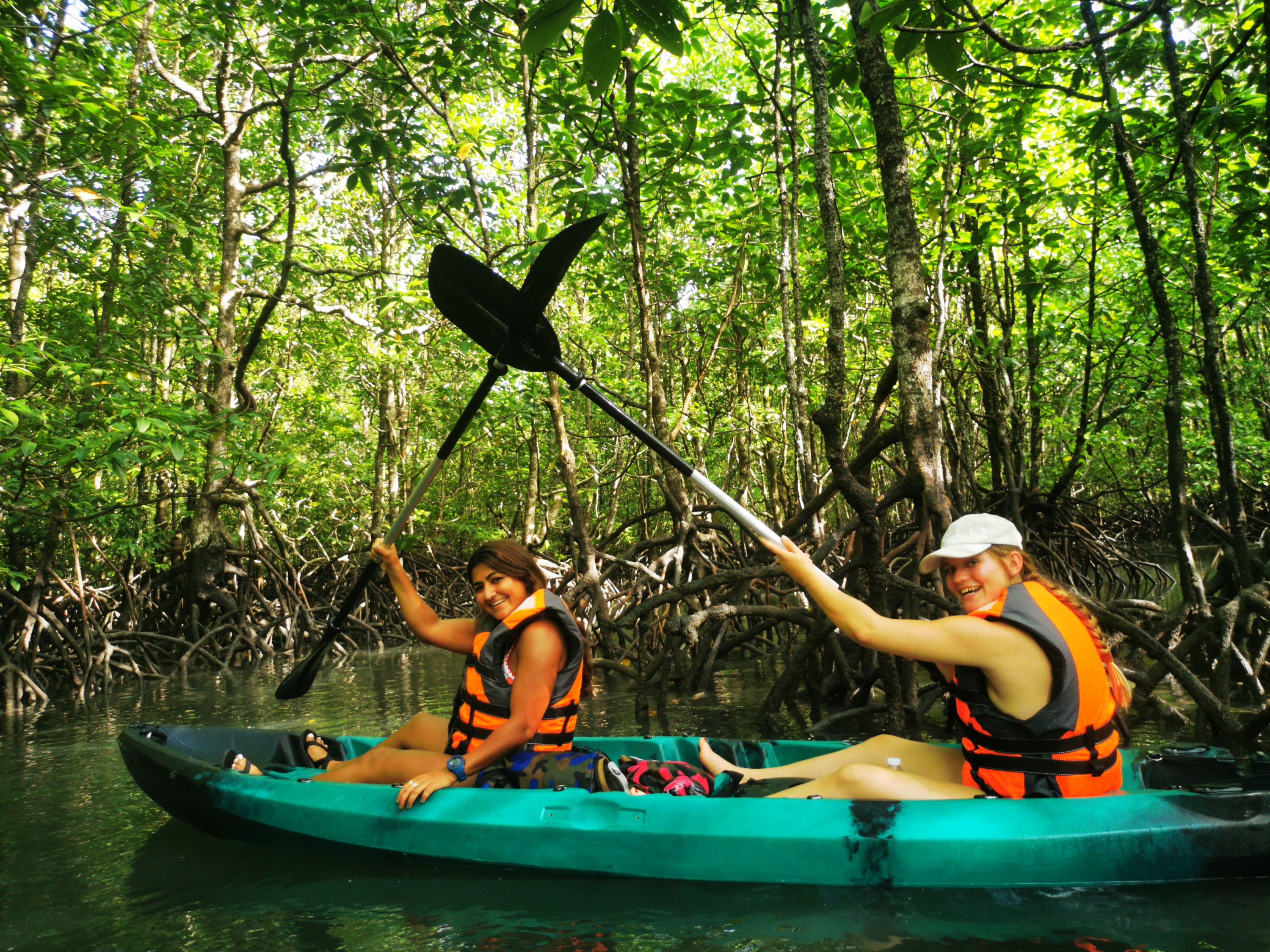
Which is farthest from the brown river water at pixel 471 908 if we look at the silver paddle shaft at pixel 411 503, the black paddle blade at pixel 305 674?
the silver paddle shaft at pixel 411 503

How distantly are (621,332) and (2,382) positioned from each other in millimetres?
10431

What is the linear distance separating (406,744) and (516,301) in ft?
6.47

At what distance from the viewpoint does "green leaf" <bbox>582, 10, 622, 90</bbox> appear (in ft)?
5.39

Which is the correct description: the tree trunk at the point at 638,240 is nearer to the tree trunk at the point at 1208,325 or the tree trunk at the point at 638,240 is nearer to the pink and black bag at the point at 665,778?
the tree trunk at the point at 1208,325

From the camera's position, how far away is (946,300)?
727 centimetres

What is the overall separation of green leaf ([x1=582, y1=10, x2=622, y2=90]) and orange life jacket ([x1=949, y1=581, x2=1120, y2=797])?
5.86ft

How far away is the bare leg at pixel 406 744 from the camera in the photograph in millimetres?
3514

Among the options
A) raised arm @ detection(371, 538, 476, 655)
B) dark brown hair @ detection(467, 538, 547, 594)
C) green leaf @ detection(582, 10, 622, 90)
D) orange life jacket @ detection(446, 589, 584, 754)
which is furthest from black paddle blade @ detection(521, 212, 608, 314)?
green leaf @ detection(582, 10, 622, 90)

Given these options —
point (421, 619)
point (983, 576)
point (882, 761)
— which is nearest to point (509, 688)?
point (421, 619)

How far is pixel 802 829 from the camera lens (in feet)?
8.88

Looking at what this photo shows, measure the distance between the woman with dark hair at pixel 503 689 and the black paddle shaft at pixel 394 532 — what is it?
0.64 meters

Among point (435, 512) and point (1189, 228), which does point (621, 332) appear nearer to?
point (435, 512)

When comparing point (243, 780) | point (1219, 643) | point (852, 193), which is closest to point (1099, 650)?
point (1219, 643)

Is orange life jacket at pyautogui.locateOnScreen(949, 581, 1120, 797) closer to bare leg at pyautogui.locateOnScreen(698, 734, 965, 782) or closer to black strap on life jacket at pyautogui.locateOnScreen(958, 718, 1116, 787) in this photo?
black strap on life jacket at pyautogui.locateOnScreen(958, 718, 1116, 787)
